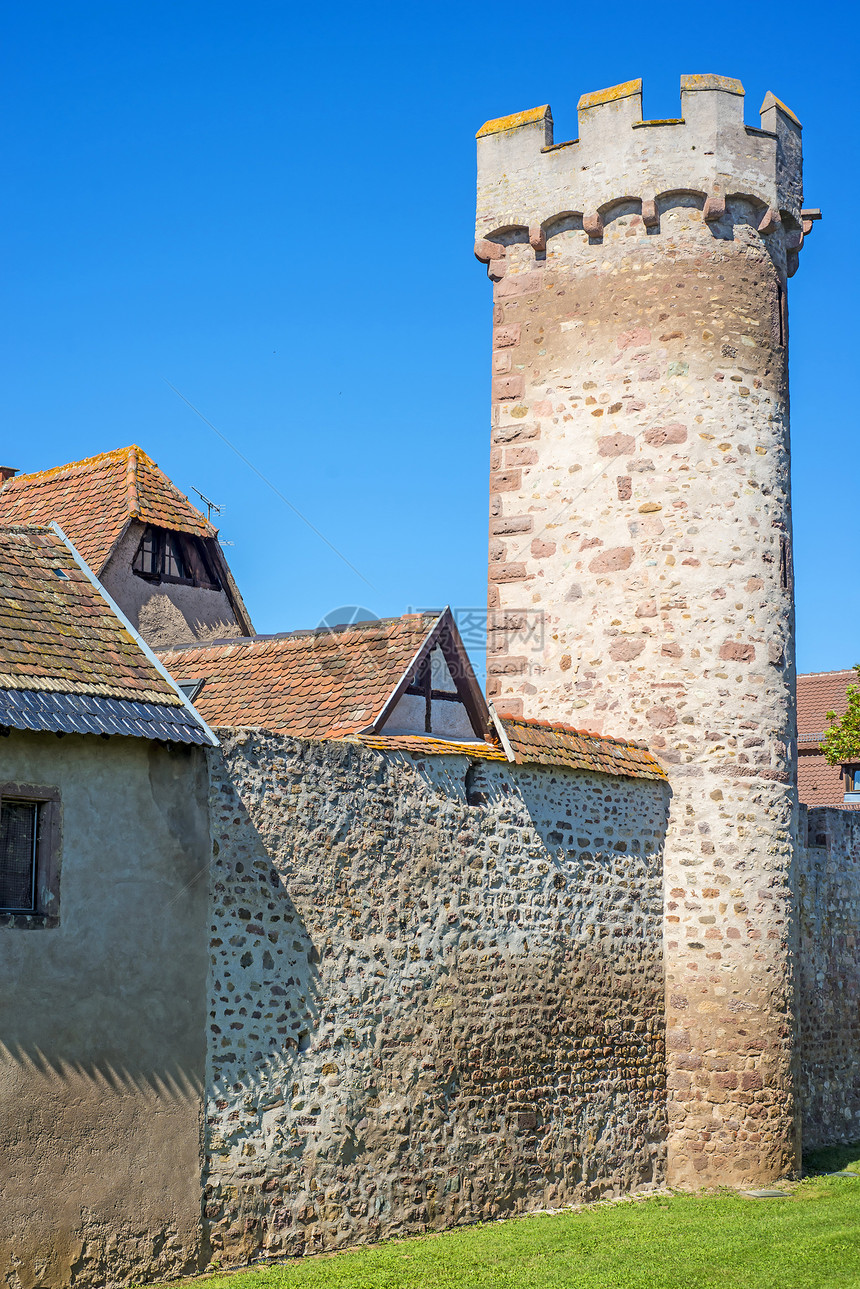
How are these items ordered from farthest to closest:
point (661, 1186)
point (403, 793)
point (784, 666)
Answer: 1. point (784, 666)
2. point (661, 1186)
3. point (403, 793)

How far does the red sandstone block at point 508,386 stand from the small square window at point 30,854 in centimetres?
728

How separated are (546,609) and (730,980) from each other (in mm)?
3732

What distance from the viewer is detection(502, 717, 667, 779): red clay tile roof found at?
10781 millimetres

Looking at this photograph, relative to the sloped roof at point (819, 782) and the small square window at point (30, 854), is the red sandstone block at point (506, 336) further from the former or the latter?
Answer: the sloped roof at point (819, 782)

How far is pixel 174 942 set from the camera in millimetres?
8125

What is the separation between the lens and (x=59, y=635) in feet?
27.4

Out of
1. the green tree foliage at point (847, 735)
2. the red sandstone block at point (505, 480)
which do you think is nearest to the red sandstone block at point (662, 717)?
the red sandstone block at point (505, 480)

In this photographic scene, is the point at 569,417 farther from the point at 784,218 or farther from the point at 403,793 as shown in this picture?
the point at 403,793

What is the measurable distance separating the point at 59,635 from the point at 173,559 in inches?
333

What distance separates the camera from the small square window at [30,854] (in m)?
7.40

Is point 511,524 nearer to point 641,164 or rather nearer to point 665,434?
point 665,434

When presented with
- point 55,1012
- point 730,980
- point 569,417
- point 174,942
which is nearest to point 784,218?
point 569,417

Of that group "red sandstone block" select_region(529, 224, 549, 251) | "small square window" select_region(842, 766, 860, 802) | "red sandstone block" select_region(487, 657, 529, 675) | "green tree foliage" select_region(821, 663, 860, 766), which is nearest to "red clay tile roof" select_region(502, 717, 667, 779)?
"red sandstone block" select_region(487, 657, 529, 675)

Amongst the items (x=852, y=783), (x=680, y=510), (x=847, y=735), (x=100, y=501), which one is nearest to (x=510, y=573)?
(x=680, y=510)
